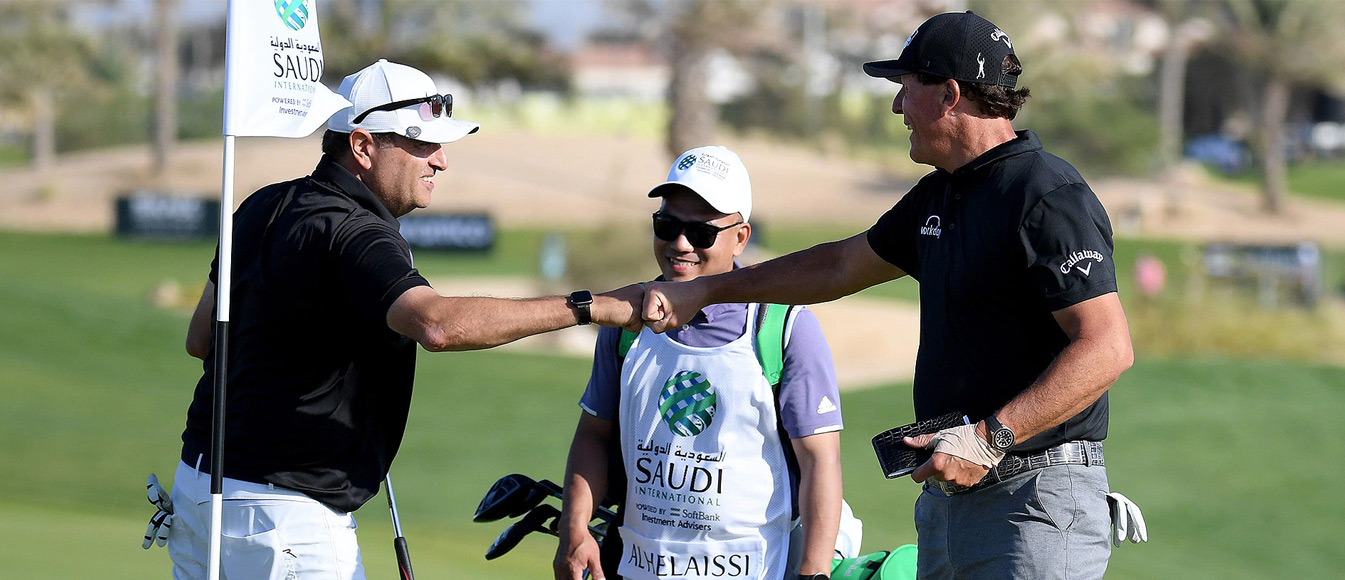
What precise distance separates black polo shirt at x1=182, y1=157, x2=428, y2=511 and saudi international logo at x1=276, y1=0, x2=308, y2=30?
0.50 metres

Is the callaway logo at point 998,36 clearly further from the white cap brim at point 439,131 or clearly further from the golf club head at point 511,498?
the golf club head at point 511,498

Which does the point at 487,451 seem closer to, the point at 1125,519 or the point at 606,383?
the point at 606,383

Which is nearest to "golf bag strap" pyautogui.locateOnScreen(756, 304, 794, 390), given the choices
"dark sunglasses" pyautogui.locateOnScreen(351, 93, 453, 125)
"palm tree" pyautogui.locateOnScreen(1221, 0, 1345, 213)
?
"dark sunglasses" pyautogui.locateOnScreen(351, 93, 453, 125)

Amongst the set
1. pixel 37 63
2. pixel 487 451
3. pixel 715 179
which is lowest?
pixel 487 451

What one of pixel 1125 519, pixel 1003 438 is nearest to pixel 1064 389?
pixel 1003 438

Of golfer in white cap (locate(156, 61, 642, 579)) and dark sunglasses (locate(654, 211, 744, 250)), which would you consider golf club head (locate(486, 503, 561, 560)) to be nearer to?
golfer in white cap (locate(156, 61, 642, 579))

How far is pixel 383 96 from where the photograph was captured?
3.66m

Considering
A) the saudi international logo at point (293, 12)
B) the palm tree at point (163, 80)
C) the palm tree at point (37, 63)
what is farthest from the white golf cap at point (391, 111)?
the palm tree at point (37, 63)

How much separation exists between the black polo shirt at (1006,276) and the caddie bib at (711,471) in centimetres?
52

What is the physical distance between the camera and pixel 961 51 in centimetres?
337

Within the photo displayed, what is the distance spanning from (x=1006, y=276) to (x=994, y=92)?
46 cm

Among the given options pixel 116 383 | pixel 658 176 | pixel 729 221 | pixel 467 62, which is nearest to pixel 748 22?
pixel 658 176

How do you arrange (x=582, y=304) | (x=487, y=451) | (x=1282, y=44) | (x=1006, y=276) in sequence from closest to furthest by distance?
(x=1006, y=276) < (x=582, y=304) < (x=487, y=451) < (x=1282, y=44)

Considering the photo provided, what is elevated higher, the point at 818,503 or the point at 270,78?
the point at 270,78
